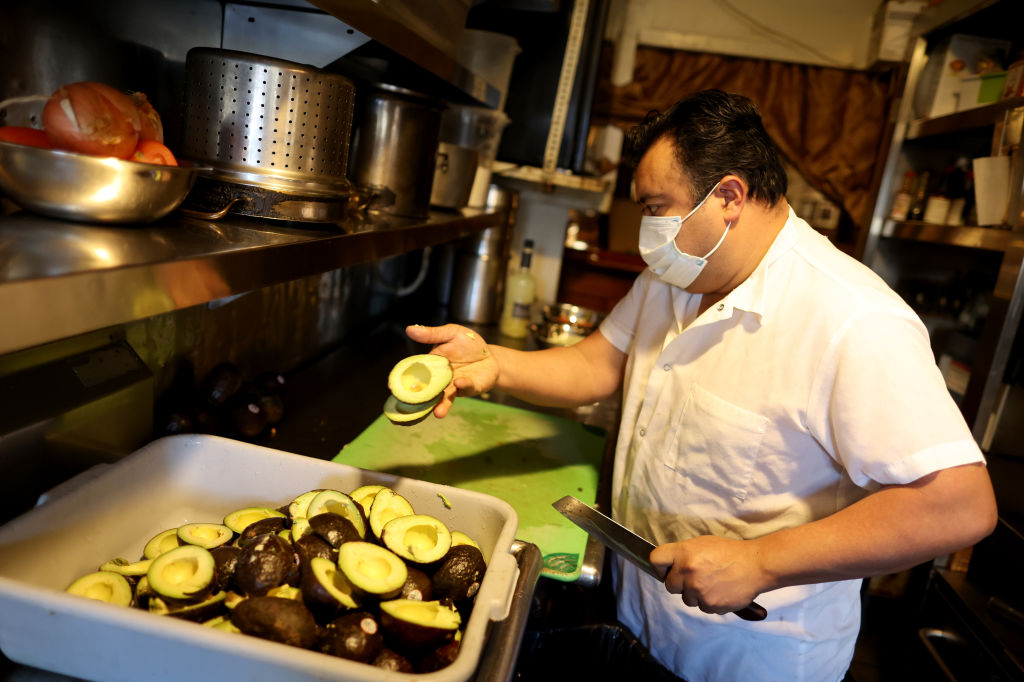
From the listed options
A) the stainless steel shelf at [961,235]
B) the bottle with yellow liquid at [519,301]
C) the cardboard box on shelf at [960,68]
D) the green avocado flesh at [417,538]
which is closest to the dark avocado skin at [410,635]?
the green avocado flesh at [417,538]

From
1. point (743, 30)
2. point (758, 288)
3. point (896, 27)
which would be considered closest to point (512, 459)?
point (758, 288)

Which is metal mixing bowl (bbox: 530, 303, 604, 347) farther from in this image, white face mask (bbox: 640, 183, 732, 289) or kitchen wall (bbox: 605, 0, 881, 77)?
kitchen wall (bbox: 605, 0, 881, 77)

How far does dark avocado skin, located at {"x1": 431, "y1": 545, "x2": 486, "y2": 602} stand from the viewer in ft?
3.40

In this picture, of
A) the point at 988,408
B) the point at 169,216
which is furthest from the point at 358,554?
the point at 988,408

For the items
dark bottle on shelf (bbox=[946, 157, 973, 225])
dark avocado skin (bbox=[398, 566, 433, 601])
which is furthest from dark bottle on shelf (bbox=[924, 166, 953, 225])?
dark avocado skin (bbox=[398, 566, 433, 601])

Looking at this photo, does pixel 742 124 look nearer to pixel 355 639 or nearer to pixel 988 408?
pixel 355 639

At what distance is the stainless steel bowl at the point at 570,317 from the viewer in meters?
3.47

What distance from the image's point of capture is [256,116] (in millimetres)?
1211

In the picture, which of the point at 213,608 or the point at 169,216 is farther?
the point at 169,216

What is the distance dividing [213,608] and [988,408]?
2983 millimetres

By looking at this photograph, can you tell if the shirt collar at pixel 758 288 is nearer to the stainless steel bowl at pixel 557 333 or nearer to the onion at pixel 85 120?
the onion at pixel 85 120

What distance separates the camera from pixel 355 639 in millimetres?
885

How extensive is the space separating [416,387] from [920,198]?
3401 millimetres

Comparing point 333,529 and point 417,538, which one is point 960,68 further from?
point 333,529
